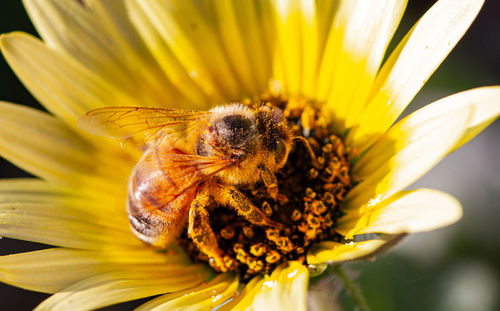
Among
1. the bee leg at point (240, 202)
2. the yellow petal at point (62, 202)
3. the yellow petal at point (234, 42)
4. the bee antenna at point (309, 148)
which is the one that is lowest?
the bee leg at point (240, 202)

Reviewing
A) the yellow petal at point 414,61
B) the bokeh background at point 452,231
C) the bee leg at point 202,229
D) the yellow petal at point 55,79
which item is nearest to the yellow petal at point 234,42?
the yellow petal at point 55,79

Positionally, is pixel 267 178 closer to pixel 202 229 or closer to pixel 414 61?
pixel 202 229

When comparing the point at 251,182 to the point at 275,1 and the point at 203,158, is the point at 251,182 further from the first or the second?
the point at 275,1

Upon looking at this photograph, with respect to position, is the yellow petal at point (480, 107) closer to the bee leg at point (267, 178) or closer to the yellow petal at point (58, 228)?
the bee leg at point (267, 178)

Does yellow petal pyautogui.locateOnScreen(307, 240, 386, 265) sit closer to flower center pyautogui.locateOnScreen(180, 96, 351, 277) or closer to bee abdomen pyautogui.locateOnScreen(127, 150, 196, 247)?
flower center pyautogui.locateOnScreen(180, 96, 351, 277)

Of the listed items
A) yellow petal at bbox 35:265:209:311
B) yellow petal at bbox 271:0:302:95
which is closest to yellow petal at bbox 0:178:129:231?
yellow petal at bbox 35:265:209:311
